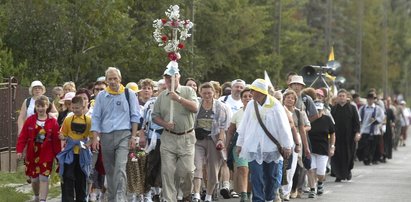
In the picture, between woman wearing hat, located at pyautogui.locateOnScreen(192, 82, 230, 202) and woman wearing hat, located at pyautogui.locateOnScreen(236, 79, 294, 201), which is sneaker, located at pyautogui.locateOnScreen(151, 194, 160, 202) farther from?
woman wearing hat, located at pyautogui.locateOnScreen(236, 79, 294, 201)

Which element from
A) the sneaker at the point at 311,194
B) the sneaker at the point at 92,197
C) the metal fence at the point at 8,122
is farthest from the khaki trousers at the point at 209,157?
the metal fence at the point at 8,122

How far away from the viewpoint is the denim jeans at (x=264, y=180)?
51.5 feet

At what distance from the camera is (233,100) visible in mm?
19797

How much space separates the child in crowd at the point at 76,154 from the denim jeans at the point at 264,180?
2.10m

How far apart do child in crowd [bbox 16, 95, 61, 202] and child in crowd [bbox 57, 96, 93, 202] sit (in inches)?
10.6

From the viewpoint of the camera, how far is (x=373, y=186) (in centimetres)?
2295

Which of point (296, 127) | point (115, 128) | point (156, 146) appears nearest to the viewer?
point (115, 128)

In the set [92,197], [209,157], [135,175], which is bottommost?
[92,197]

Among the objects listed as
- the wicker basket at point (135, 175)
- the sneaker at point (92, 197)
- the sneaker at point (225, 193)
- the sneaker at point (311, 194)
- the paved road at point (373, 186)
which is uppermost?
the wicker basket at point (135, 175)

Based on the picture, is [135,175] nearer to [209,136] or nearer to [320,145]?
[209,136]

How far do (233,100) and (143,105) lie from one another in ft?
7.15

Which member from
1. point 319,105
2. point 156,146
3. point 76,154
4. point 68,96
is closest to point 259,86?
point 156,146

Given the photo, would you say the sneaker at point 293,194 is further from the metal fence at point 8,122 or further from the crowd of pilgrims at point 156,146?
the metal fence at point 8,122

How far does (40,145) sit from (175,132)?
5.73ft
